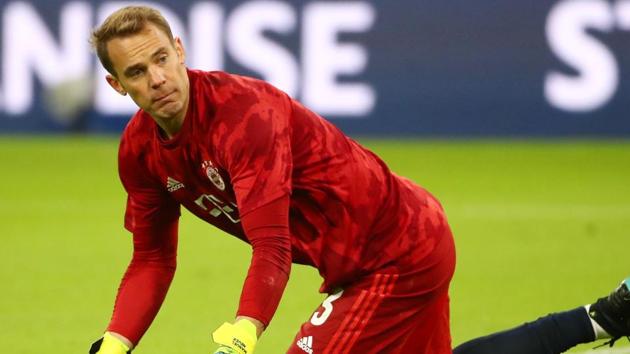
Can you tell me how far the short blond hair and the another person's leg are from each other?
6.13 ft

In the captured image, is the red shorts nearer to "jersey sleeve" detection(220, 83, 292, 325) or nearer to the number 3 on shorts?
the number 3 on shorts

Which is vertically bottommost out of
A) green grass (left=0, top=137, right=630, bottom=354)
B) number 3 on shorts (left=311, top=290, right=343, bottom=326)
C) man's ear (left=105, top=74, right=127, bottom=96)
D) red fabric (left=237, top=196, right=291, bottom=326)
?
green grass (left=0, top=137, right=630, bottom=354)

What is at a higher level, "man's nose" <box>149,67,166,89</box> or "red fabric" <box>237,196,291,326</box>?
"man's nose" <box>149,67,166,89</box>

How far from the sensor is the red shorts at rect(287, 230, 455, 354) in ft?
15.2

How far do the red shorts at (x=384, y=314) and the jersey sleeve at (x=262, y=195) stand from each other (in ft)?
2.25

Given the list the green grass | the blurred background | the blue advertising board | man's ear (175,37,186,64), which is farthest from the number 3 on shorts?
the blue advertising board

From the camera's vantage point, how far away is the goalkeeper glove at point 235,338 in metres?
3.78

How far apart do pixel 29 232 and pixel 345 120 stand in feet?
15.6

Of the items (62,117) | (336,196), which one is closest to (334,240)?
(336,196)

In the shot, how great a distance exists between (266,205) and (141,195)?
784 mm

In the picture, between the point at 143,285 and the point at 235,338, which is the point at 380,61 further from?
the point at 235,338

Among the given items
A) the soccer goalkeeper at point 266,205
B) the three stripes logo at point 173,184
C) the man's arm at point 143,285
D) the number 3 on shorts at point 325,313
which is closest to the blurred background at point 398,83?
the man's arm at point 143,285

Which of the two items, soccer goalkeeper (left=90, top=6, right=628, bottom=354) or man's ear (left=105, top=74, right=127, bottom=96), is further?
man's ear (left=105, top=74, right=127, bottom=96)

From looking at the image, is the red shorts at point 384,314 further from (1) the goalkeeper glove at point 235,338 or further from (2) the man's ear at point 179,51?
(2) the man's ear at point 179,51
